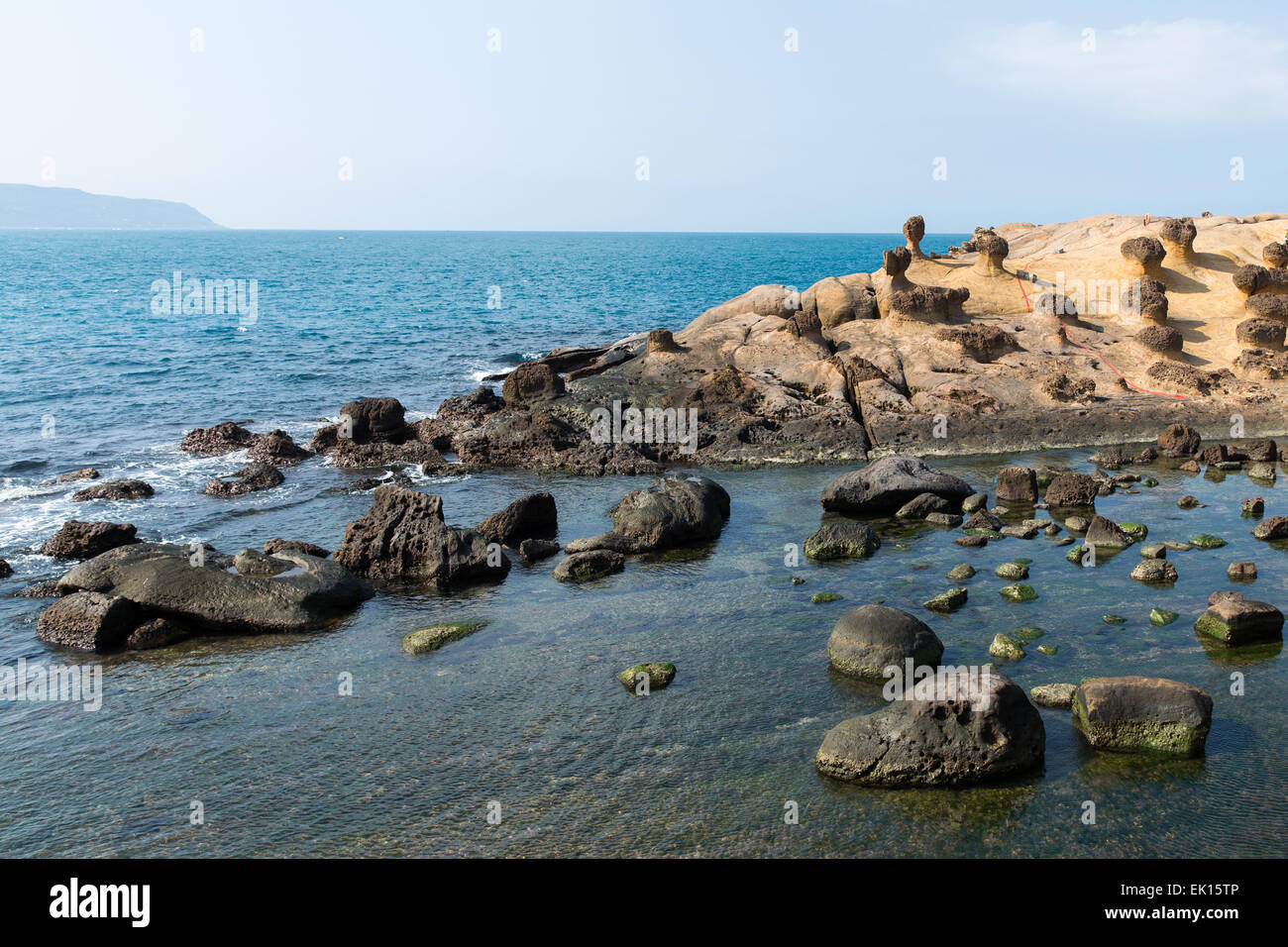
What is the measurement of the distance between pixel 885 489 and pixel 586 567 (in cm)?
818

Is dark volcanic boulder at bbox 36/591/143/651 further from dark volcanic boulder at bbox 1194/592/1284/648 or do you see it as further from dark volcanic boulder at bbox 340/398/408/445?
dark volcanic boulder at bbox 1194/592/1284/648

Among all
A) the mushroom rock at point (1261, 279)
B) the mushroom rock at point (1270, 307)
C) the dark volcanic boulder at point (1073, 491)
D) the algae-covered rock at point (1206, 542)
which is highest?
the mushroom rock at point (1261, 279)

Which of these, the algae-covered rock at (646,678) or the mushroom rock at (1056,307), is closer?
the algae-covered rock at (646,678)

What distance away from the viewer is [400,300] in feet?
308

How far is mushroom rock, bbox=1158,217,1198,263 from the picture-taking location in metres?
36.4

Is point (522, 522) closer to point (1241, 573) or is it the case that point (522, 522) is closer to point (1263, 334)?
point (1241, 573)

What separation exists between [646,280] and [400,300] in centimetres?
3974

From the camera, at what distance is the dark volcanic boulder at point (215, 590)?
17.2 meters

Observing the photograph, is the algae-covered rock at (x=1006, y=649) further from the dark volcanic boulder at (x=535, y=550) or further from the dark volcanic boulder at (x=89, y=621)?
the dark volcanic boulder at (x=89, y=621)

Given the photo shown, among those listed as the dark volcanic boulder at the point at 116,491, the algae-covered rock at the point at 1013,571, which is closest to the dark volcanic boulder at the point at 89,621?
the dark volcanic boulder at the point at 116,491

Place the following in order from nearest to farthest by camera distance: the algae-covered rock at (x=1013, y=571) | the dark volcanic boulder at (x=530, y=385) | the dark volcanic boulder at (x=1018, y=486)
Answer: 1. the algae-covered rock at (x=1013, y=571)
2. the dark volcanic boulder at (x=1018, y=486)
3. the dark volcanic boulder at (x=530, y=385)

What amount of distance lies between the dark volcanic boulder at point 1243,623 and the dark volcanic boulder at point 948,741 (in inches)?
216

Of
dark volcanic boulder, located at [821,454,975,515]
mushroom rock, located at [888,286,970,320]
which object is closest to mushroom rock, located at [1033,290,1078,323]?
mushroom rock, located at [888,286,970,320]

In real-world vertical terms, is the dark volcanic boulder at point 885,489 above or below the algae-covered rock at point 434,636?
above
